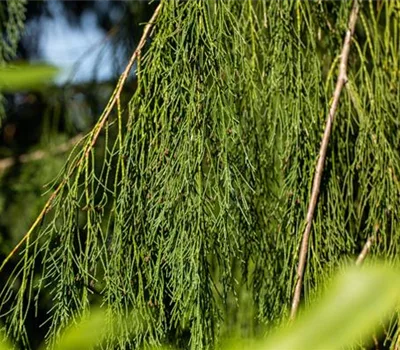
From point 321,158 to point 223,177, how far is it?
19 centimetres

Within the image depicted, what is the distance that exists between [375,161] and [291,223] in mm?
184

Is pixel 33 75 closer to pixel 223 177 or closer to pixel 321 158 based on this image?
pixel 223 177

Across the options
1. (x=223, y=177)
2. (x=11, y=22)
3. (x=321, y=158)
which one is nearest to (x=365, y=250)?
(x=321, y=158)

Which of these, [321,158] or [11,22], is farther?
[11,22]

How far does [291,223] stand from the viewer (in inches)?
50.9

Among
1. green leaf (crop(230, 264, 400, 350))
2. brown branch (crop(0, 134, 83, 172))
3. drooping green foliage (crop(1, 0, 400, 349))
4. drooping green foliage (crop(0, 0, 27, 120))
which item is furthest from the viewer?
brown branch (crop(0, 134, 83, 172))

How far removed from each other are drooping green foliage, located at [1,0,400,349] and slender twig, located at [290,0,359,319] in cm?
1

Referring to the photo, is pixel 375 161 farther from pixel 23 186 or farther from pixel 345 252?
pixel 23 186

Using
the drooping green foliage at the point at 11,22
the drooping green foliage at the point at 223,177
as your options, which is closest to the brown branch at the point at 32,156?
Answer: the drooping green foliage at the point at 11,22

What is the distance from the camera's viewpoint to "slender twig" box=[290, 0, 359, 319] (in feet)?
4.01

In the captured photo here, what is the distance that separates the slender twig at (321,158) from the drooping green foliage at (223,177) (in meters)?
0.01

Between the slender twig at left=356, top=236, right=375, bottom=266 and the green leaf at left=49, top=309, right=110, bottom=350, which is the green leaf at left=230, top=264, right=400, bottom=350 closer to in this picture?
the green leaf at left=49, top=309, right=110, bottom=350

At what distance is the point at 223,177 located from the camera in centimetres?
119

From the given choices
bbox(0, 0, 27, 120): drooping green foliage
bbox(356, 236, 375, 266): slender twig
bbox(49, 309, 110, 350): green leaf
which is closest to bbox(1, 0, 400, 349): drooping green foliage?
bbox(356, 236, 375, 266): slender twig
